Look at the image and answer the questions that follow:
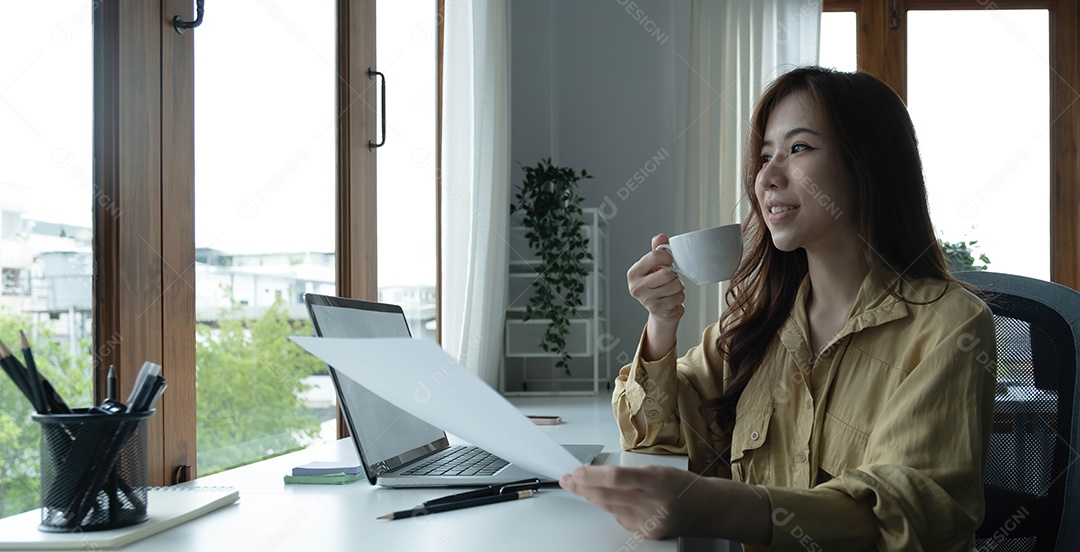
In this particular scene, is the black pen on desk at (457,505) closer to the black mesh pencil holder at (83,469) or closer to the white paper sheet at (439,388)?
the white paper sheet at (439,388)

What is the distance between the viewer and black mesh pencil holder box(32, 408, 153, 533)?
813 mm

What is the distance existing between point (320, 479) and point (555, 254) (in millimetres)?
2035

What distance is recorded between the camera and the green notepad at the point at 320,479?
1.16 metres

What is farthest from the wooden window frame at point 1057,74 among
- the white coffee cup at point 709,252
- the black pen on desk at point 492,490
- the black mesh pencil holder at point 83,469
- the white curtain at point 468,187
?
the black mesh pencil holder at point 83,469

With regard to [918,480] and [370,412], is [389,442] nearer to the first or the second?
[370,412]

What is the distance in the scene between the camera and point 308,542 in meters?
0.83

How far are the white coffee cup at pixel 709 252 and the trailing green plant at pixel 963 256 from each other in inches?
102

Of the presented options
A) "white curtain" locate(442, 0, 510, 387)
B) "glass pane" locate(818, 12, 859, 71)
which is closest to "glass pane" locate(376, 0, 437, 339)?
"white curtain" locate(442, 0, 510, 387)

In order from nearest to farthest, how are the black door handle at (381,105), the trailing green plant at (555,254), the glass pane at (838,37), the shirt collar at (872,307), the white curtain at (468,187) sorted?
the shirt collar at (872,307)
the black door handle at (381,105)
the white curtain at (468,187)
the trailing green plant at (555,254)
the glass pane at (838,37)

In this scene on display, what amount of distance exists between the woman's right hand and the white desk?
30cm

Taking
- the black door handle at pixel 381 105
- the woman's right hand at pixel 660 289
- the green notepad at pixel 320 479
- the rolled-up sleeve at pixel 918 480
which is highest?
the black door handle at pixel 381 105

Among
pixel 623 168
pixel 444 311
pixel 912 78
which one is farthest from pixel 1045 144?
pixel 444 311

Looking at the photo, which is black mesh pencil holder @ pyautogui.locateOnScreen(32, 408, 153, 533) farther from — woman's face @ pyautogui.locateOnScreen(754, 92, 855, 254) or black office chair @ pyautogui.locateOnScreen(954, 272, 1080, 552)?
black office chair @ pyautogui.locateOnScreen(954, 272, 1080, 552)

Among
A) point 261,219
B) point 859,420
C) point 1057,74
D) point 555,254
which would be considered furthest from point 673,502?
point 1057,74
